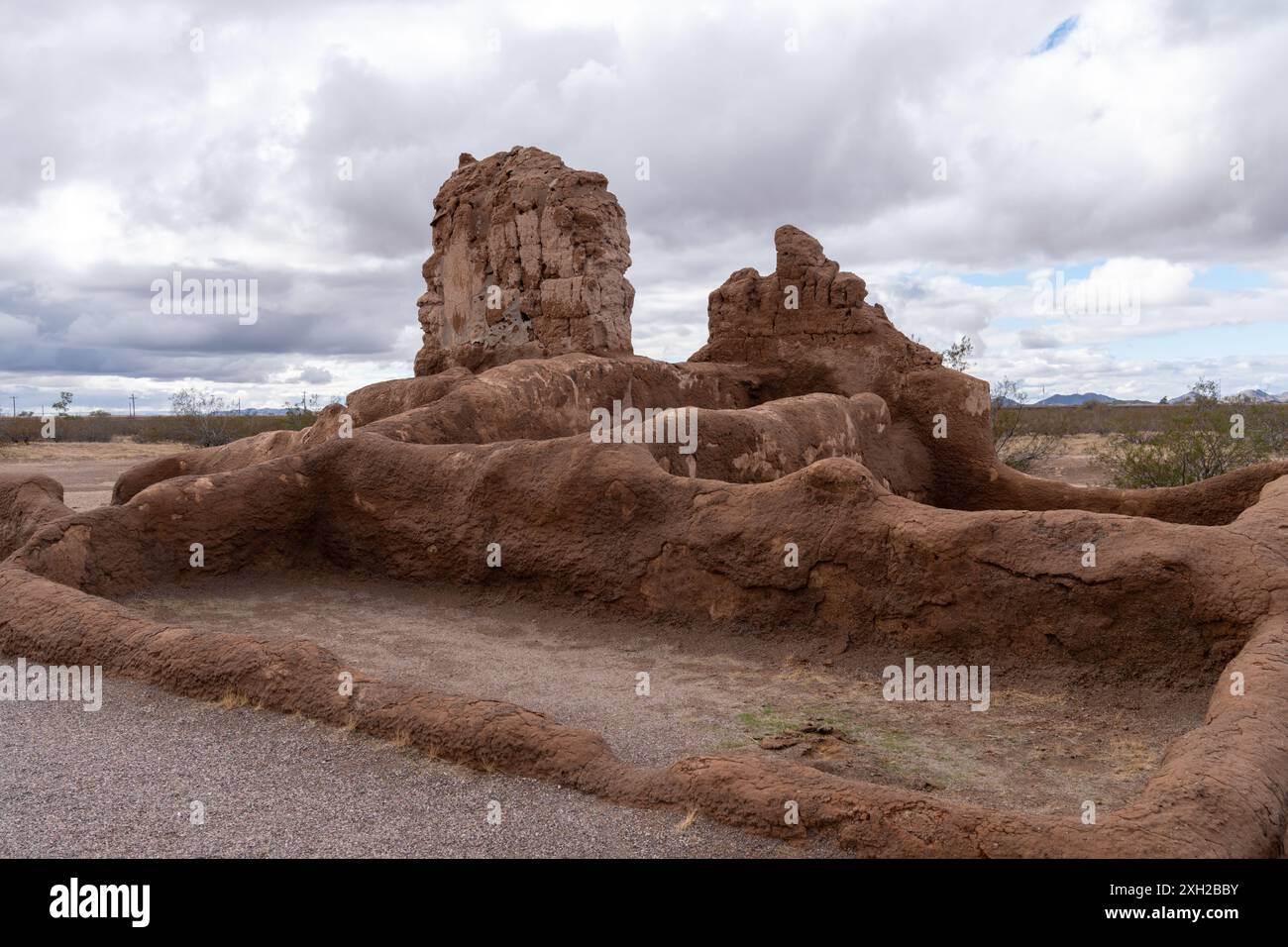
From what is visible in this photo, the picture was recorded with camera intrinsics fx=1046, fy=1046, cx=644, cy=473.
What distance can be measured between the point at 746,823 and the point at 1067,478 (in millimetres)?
26439

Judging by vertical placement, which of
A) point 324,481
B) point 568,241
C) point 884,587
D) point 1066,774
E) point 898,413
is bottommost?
point 1066,774

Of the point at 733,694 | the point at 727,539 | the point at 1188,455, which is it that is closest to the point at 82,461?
the point at 1188,455

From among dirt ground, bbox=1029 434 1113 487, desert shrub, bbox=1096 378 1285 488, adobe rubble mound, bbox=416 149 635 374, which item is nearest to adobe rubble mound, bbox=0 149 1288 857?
adobe rubble mound, bbox=416 149 635 374

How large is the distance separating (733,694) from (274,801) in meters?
2.69

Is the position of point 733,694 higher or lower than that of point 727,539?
lower

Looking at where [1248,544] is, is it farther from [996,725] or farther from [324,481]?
[324,481]

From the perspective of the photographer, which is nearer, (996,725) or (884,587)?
(996,725)

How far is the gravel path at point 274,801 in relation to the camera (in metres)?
3.80

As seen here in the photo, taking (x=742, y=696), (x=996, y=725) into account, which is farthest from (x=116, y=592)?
(x=996, y=725)

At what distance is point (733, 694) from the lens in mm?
6035

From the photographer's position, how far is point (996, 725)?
5.50 m

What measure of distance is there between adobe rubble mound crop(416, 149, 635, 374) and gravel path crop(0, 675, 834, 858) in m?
8.19

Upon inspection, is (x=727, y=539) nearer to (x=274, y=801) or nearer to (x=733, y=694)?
(x=733, y=694)

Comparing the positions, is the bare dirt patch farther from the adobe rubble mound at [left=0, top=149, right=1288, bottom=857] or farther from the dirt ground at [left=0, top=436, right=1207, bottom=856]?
the adobe rubble mound at [left=0, top=149, right=1288, bottom=857]
